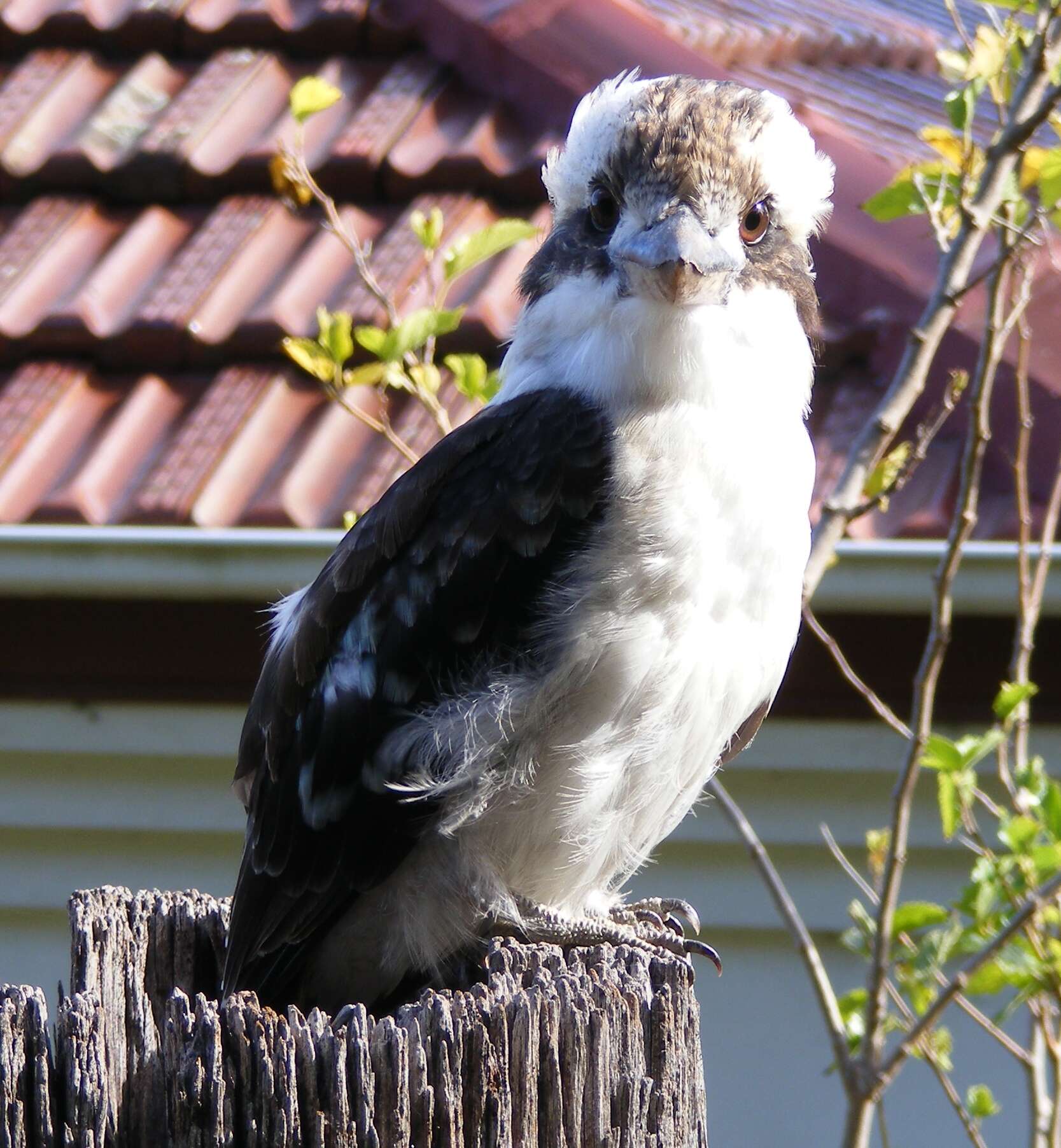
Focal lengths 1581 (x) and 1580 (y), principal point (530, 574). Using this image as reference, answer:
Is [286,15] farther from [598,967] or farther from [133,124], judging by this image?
[598,967]

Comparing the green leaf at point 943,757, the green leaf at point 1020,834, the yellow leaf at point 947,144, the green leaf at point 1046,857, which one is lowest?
the green leaf at point 1046,857

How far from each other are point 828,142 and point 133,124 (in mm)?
2359

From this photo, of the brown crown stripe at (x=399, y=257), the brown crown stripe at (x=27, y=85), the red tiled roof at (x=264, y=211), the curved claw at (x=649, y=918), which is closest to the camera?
the curved claw at (x=649, y=918)

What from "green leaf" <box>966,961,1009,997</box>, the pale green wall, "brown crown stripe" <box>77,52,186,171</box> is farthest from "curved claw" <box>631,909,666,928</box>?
"brown crown stripe" <box>77,52,186,171</box>

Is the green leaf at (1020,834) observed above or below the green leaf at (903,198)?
below

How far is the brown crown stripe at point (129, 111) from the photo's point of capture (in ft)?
17.3

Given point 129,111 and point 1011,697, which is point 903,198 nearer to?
point 1011,697

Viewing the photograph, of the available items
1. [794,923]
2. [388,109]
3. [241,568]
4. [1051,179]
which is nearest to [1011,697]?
[794,923]

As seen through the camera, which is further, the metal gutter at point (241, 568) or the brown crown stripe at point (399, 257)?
the brown crown stripe at point (399, 257)

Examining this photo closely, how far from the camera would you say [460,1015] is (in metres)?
1.74

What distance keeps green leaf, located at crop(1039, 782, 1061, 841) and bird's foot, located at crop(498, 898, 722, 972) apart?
72 centimetres

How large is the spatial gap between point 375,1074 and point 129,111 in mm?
4456

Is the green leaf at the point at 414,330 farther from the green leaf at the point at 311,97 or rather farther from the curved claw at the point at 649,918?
the curved claw at the point at 649,918

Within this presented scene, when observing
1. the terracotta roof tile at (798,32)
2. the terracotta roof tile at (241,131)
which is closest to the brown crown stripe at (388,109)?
the terracotta roof tile at (241,131)
